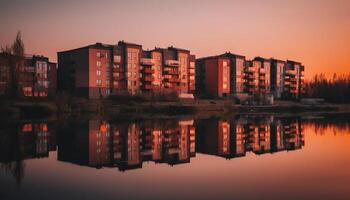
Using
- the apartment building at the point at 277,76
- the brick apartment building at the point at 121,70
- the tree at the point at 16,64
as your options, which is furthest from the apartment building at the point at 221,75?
the tree at the point at 16,64

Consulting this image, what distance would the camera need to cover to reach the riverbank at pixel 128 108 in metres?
58.3

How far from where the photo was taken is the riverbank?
5831 cm

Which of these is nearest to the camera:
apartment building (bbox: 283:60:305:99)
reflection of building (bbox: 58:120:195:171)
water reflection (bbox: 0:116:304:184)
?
water reflection (bbox: 0:116:304:184)

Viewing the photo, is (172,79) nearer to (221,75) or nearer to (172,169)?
(221,75)

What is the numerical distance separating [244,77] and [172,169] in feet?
344

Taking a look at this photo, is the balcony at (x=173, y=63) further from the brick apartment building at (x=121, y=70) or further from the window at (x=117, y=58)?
the window at (x=117, y=58)

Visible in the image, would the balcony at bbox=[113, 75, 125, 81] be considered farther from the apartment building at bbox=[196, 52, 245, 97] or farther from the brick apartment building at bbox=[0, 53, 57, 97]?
the apartment building at bbox=[196, 52, 245, 97]

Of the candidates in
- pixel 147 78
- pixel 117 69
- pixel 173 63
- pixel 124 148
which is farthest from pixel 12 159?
pixel 173 63

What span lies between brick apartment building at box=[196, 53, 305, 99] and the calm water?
267 ft

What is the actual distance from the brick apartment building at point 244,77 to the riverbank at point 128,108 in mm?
22553

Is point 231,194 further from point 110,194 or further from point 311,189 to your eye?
point 110,194

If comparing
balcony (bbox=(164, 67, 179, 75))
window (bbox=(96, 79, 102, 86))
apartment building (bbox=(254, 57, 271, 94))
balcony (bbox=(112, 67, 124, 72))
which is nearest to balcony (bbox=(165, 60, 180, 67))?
balcony (bbox=(164, 67, 179, 75))

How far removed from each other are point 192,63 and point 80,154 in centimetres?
8927

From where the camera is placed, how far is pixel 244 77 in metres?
117
